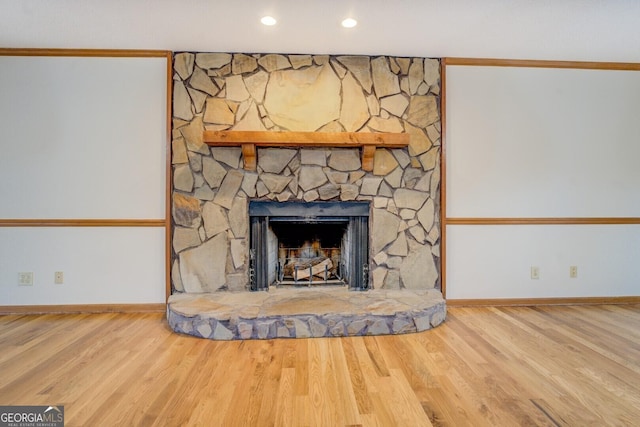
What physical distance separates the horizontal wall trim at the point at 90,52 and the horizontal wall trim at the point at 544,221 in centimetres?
294

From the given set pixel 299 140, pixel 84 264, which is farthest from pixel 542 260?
pixel 84 264

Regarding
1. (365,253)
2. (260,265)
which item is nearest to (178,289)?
(260,265)

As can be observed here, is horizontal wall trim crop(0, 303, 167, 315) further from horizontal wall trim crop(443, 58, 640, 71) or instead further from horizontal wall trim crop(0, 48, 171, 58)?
horizontal wall trim crop(443, 58, 640, 71)

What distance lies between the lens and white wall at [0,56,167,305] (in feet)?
9.09

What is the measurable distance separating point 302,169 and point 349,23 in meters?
1.17

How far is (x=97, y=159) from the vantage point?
2811mm

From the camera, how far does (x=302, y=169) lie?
2900mm

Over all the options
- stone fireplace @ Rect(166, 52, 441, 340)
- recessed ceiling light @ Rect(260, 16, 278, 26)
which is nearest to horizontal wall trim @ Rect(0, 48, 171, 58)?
stone fireplace @ Rect(166, 52, 441, 340)

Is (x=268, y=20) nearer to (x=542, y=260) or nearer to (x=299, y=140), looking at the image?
(x=299, y=140)

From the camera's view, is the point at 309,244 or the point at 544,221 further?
the point at 309,244

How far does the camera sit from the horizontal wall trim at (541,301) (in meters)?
3.00

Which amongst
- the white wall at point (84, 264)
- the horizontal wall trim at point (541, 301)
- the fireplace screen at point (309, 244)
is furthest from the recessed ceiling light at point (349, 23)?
the horizontal wall trim at point (541, 301)

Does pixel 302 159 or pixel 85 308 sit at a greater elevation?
pixel 302 159

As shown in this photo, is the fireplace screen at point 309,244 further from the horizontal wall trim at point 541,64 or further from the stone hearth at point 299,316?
the horizontal wall trim at point 541,64
